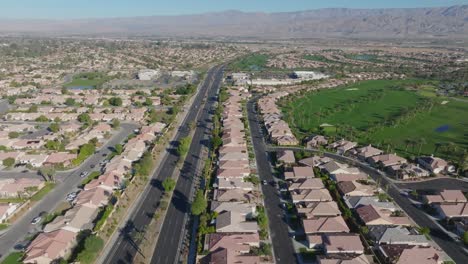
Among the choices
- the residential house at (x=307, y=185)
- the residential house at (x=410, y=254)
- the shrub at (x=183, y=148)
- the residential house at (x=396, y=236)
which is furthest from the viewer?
the shrub at (x=183, y=148)

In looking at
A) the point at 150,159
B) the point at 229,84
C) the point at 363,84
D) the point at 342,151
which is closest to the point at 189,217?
the point at 150,159

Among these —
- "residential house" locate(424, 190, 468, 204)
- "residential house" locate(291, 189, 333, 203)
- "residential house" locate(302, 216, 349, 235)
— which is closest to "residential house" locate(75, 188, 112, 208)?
"residential house" locate(291, 189, 333, 203)

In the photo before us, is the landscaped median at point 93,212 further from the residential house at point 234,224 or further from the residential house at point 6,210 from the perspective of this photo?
the residential house at point 234,224

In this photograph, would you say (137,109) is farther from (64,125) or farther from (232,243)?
(232,243)

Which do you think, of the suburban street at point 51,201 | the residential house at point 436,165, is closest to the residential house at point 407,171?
the residential house at point 436,165

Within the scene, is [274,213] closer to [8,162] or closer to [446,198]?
[446,198]

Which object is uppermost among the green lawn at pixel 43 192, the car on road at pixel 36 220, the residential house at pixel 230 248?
the residential house at pixel 230 248
